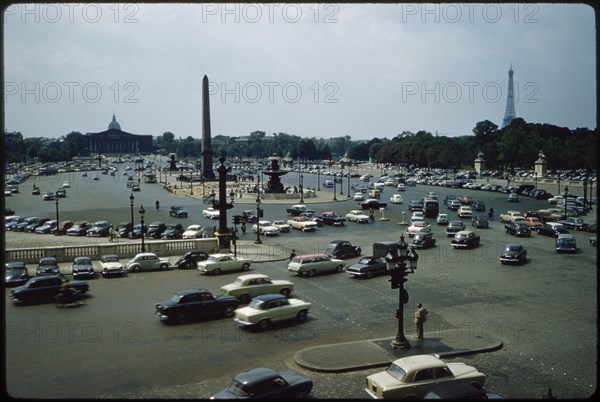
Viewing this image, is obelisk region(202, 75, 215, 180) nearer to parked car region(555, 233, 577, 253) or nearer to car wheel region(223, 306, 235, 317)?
parked car region(555, 233, 577, 253)

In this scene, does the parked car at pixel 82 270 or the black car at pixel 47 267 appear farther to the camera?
the parked car at pixel 82 270

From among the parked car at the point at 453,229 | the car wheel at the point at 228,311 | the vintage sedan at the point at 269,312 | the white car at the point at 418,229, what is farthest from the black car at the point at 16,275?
the parked car at the point at 453,229

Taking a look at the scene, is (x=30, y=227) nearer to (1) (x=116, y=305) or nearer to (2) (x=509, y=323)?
(1) (x=116, y=305)

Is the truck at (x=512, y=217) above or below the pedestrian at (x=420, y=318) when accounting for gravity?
below

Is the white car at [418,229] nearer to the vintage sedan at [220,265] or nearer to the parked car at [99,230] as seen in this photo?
the vintage sedan at [220,265]

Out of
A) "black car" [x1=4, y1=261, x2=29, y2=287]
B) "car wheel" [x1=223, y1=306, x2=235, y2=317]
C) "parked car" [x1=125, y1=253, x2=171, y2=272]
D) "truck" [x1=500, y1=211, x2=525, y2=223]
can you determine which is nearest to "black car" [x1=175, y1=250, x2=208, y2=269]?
"parked car" [x1=125, y1=253, x2=171, y2=272]

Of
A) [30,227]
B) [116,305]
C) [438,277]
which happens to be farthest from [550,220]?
[30,227]

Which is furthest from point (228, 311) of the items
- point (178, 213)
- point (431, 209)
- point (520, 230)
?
point (431, 209)
